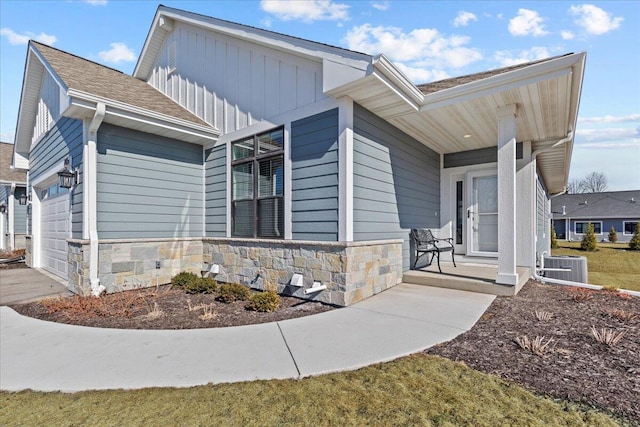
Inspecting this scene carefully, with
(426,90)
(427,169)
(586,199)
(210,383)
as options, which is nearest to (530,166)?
(427,169)

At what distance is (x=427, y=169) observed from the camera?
698 cm

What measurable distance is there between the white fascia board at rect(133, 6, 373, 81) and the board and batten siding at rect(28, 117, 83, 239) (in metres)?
3.20

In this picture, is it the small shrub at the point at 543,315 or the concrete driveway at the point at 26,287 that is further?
the concrete driveway at the point at 26,287

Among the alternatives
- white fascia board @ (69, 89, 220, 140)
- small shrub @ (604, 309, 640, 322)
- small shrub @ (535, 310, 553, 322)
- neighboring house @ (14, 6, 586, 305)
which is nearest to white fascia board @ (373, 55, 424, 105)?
neighboring house @ (14, 6, 586, 305)

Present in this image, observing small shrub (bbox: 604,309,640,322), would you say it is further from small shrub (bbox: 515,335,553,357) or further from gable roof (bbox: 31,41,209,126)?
gable roof (bbox: 31,41,209,126)

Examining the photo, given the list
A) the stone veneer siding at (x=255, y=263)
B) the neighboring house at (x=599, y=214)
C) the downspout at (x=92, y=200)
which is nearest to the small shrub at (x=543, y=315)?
the stone veneer siding at (x=255, y=263)

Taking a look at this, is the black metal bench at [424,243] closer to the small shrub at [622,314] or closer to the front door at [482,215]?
the front door at [482,215]

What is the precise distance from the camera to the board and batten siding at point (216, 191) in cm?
659

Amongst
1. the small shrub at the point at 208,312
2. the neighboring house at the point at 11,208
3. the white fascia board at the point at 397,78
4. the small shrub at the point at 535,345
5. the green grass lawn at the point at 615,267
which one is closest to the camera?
the small shrub at the point at 535,345

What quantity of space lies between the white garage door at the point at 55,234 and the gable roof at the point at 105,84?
2.45m

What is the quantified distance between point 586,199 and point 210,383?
3650 cm

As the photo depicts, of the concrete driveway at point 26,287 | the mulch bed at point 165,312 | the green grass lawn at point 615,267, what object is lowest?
the green grass lawn at point 615,267

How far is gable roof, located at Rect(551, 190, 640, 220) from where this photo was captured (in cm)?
2542

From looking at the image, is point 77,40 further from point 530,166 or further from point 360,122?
point 530,166
